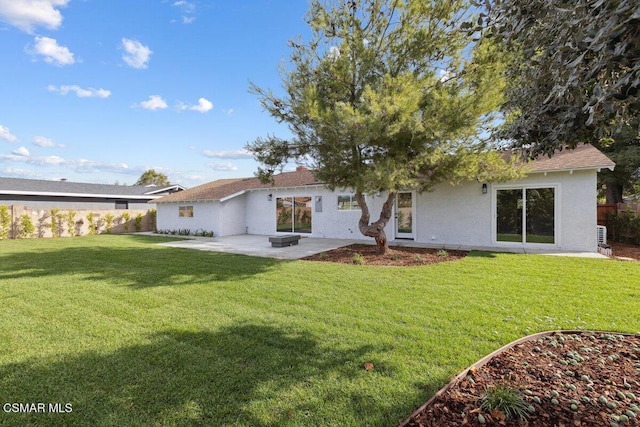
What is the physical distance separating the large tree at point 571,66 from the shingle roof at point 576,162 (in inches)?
372

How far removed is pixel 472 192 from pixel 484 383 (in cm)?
1149

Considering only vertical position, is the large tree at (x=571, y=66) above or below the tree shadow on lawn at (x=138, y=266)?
above

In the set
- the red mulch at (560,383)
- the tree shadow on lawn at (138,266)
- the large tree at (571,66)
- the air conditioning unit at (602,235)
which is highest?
the large tree at (571,66)

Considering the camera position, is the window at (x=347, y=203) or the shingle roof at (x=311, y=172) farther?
the window at (x=347, y=203)

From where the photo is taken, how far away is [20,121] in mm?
20516

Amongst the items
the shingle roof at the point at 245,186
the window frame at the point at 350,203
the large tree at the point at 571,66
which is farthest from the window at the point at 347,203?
the large tree at the point at 571,66

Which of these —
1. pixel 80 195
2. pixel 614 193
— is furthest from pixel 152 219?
pixel 614 193

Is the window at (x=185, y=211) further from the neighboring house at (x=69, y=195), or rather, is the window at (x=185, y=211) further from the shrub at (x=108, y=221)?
the neighboring house at (x=69, y=195)

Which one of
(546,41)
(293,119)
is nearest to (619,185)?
(293,119)

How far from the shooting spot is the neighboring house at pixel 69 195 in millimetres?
21672

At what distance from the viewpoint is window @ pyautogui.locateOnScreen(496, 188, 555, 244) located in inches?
462

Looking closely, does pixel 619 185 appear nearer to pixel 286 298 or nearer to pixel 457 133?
pixel 457 133

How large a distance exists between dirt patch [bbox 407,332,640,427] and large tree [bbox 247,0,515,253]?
5500 mm

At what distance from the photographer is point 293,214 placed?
60.6ft
